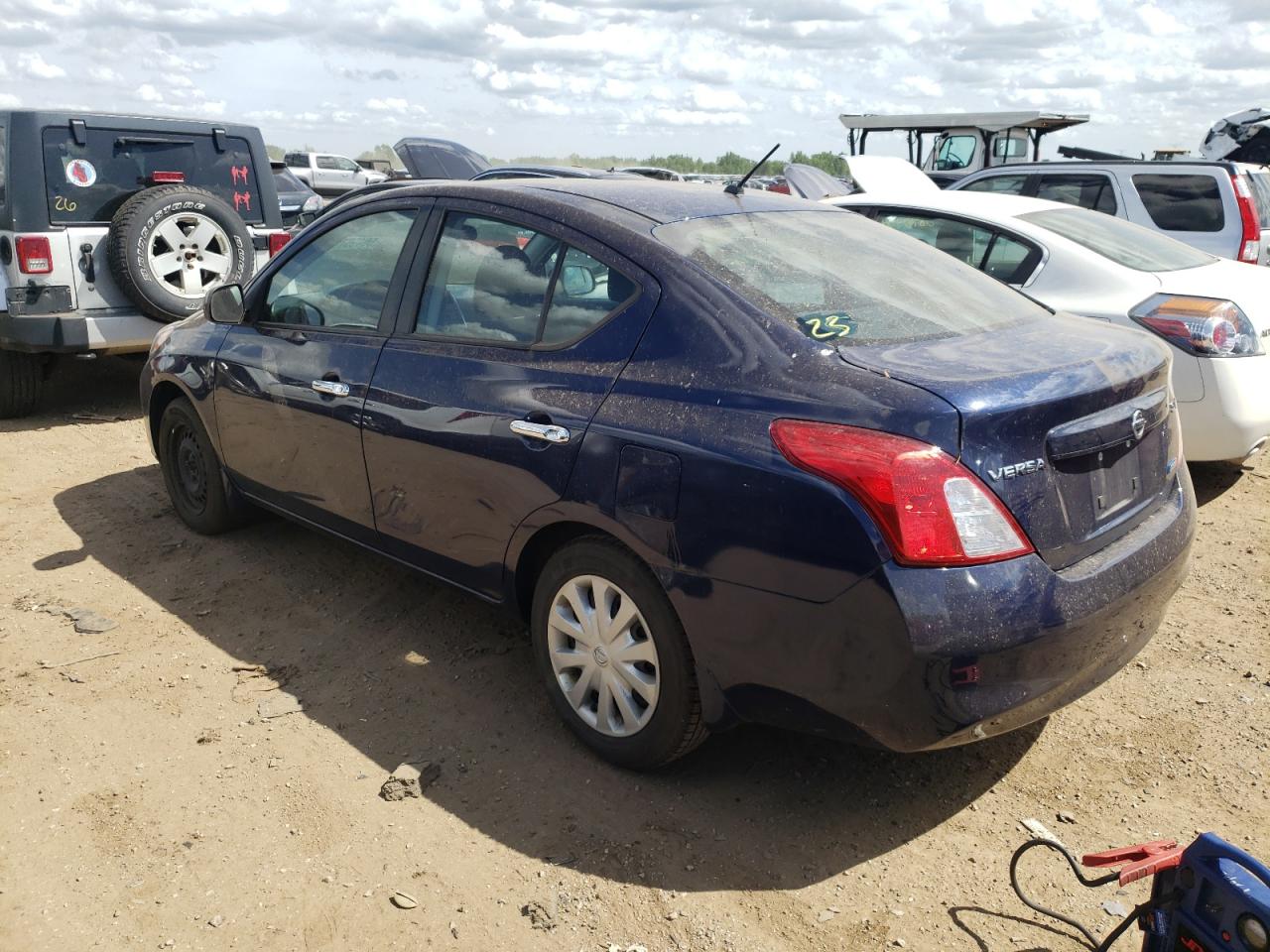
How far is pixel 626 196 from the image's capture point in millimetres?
3426

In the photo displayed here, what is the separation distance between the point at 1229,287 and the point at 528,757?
440 cm

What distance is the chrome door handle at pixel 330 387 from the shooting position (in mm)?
3748

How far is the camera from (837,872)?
107 inches

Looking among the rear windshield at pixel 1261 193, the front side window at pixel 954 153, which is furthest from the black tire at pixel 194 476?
the front side window at pixel 954 153

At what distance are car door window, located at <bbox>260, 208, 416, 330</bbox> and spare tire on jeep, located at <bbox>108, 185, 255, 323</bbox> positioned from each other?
9.72ft

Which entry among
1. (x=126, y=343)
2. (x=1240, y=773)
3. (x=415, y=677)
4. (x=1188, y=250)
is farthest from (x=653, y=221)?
(x=126, y=343)

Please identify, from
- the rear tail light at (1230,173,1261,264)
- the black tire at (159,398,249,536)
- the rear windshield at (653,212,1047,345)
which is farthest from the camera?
the rear tail light at (1230,173,1261,264)

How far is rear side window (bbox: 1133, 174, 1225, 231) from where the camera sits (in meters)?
8.80

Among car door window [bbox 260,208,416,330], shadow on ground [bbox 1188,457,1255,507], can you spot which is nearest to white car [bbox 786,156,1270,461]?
shadow on ground [bbox 1188,457,1255,507]

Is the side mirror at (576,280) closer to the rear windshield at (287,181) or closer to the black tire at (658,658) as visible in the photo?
the black tire at (658,658)

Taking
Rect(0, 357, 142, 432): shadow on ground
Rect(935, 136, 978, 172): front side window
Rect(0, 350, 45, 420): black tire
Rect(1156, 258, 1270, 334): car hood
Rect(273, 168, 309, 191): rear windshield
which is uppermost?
Rect(935, 136, 978, 172): front side window

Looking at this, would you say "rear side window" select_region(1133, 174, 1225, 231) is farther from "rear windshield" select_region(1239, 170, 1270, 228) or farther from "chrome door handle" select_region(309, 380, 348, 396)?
"chrome door handle" select_region(309, 380, 348, 396)

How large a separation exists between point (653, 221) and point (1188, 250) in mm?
4399

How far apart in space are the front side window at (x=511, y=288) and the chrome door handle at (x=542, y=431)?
0.86 ft
